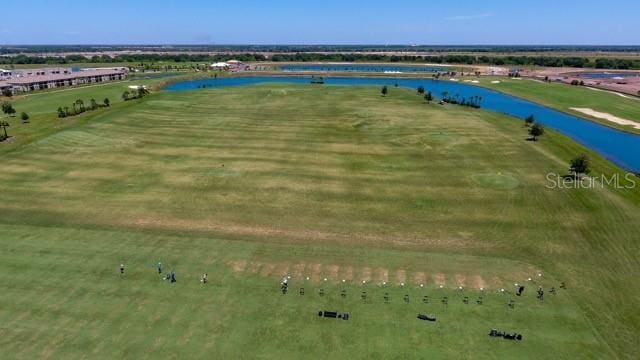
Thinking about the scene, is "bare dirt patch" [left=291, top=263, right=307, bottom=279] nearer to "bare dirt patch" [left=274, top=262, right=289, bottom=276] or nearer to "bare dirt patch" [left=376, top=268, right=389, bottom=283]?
"bare dirt patch" [left=274, top=262, right=289, bottom=276]

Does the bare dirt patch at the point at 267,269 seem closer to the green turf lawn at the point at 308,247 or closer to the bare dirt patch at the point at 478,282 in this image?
the green turf lawn at the point at 308,247

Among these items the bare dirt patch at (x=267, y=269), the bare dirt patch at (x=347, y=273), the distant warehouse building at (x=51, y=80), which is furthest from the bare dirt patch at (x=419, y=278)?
the distant warehouse building at (x=51, y=80)

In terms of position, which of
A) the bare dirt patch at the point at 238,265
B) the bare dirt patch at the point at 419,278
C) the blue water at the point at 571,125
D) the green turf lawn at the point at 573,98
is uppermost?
the green turf lawn at the point at 573,98

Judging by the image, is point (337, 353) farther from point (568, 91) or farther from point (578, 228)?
point (568, 91)

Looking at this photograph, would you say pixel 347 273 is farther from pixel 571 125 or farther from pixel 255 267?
pixel 571 125

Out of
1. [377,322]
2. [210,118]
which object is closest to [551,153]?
[377,322]

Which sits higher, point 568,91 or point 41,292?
point 568,91
